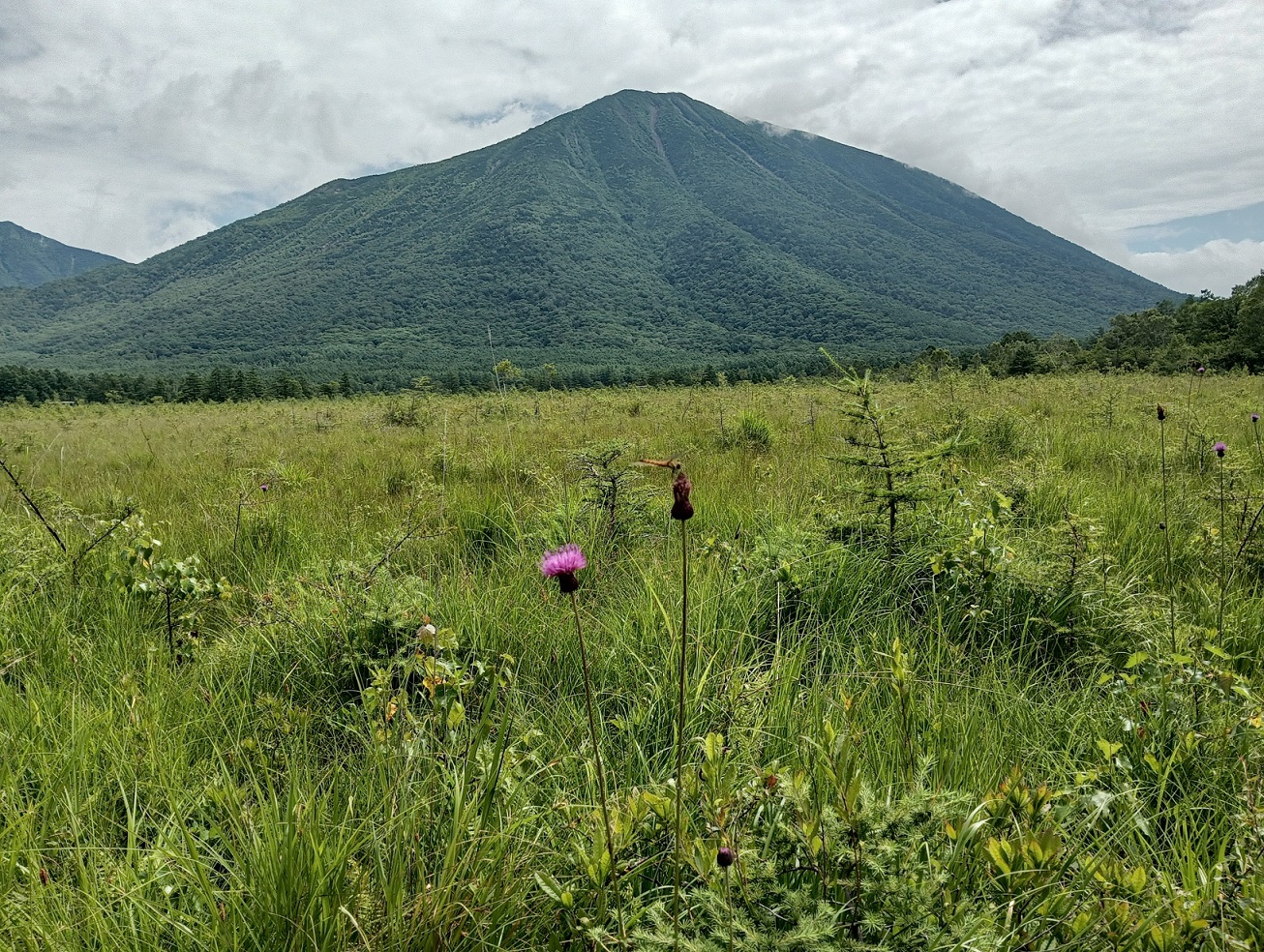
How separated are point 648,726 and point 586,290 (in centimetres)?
16049

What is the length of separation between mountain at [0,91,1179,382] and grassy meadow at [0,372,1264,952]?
101306 millimetres

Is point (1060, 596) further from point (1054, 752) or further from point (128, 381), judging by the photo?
point (128, 381)

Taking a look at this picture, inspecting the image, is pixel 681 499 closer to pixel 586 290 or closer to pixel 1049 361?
pixel 1049 361

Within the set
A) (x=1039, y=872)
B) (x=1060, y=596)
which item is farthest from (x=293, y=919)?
(x=1060, y=596)

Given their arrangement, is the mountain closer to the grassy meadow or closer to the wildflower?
the grassy meadow

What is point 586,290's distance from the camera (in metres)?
155

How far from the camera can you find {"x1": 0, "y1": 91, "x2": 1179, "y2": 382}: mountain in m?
126

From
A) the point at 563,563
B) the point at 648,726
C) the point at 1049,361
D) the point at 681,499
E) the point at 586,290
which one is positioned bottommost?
the point at 648,726

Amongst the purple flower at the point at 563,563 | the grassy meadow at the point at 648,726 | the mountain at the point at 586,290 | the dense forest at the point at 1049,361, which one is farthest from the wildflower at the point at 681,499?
the mountain at the point at 586,290

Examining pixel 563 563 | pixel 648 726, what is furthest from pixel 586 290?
pixel 563 563

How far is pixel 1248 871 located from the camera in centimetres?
121

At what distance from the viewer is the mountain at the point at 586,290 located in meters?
126

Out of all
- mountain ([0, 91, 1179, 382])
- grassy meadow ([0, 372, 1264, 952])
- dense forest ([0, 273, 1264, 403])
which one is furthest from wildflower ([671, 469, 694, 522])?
mountain ([0, 91, 1179, 382])

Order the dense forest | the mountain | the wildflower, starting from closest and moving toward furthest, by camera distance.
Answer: the wildflower, the dense forest, the mountain
